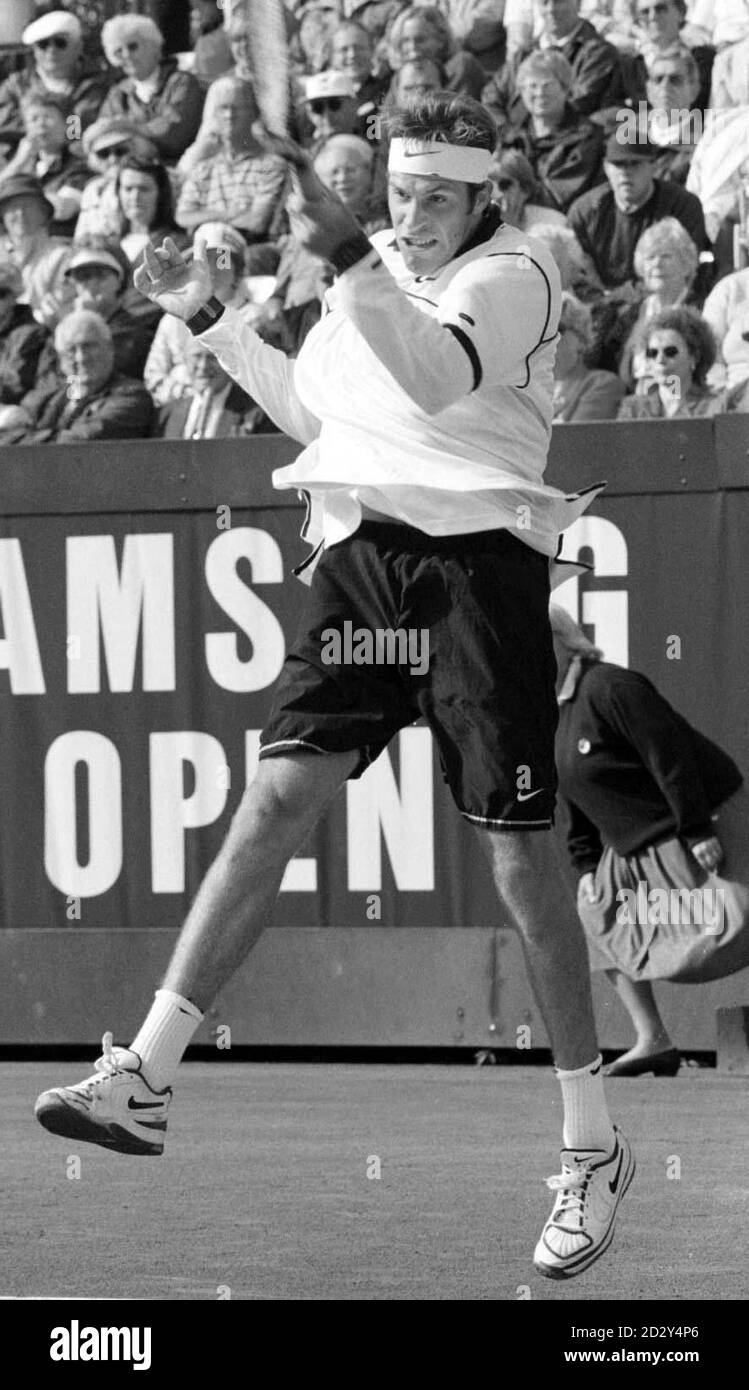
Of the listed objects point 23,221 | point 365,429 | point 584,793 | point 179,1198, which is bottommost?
point 179,1198

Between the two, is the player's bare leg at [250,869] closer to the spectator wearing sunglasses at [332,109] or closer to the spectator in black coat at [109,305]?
the spectator in black coat at [109,305]

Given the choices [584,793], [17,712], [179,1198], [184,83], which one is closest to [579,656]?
[584,793]

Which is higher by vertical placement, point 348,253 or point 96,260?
point 96,260

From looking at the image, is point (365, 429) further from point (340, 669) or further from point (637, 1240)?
point (637, 1240)

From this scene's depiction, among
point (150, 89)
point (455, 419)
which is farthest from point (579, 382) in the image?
point (455, 419)

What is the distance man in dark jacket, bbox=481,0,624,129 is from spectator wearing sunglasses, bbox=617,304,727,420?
1903mm

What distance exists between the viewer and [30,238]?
485 inches

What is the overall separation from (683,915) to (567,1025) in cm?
419

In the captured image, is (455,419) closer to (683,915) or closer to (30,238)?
(683,915)

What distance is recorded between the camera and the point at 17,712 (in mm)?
9547

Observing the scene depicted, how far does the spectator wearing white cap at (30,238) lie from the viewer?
39.3ft

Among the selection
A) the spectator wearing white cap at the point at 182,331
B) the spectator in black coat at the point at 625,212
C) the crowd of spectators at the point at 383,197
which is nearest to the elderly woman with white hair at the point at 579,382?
the crowd of spectators at the point at 383,197
